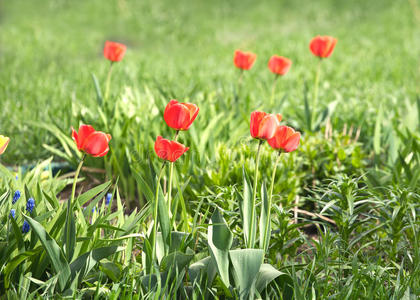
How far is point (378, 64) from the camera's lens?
6527 millimetres

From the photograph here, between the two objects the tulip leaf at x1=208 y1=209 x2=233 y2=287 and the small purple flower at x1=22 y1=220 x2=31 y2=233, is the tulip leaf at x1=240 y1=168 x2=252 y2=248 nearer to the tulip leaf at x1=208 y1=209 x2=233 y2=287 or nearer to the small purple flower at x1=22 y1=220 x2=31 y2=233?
the tulip leaf at x1=208 y1=209 x2=233 y2=287

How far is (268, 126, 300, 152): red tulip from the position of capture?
160 cm

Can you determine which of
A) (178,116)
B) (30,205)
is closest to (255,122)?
(178,116)

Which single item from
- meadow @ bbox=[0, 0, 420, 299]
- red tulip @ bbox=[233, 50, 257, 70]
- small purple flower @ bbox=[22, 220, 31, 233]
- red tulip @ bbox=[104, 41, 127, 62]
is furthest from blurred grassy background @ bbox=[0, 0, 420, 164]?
small purple flower @ bbox=[22, 220, 31, 233]

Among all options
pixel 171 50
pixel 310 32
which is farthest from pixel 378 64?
pixel 171 50

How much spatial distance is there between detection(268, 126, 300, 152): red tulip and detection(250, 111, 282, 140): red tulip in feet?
0.13

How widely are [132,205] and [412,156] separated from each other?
157 centimetres

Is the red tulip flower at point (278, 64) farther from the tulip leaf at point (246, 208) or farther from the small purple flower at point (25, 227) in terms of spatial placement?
the small purple flower at point (25, 227)

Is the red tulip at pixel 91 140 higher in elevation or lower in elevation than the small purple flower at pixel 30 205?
higher

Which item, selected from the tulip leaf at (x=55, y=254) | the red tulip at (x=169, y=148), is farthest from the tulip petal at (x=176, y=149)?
the tulip leaf at (x=55, y=254)

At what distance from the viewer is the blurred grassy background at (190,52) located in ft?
13.3

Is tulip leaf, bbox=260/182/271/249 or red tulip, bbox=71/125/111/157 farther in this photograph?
tulip leaf, bbox=260/182/271/249

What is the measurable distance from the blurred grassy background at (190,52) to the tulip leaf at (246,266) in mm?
1743

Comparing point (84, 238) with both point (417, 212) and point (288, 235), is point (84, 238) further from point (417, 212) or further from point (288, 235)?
point (417, 212)
